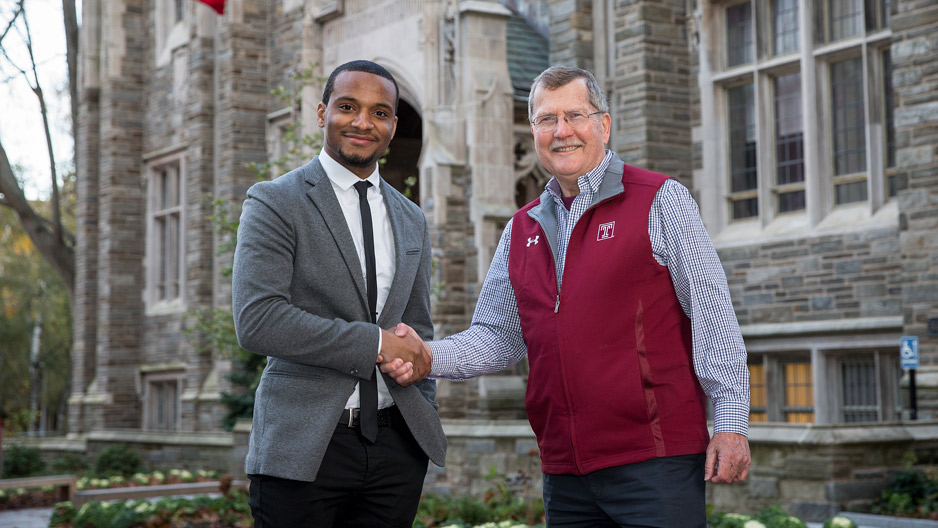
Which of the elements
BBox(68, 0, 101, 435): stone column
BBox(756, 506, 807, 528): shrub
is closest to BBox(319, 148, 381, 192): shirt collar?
BBox(756, 506, 807, 528): shrub

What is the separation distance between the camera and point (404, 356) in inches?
119

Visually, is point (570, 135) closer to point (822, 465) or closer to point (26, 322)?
point (822, 465)

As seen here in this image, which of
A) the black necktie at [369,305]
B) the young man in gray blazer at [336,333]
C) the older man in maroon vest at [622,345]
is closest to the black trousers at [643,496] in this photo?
the older man in maroon vest at [622,345]

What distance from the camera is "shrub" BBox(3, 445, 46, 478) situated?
59.0 feet

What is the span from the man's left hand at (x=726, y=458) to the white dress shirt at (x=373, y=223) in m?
0.88

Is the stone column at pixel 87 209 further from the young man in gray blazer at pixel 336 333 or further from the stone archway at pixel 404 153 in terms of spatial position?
the young man in gray blazer at pixel 336 333

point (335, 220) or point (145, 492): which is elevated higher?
point (335, 220)

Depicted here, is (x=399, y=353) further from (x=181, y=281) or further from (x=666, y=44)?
(x=181, y=281)

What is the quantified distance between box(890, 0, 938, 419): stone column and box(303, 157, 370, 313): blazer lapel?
7.79 metres

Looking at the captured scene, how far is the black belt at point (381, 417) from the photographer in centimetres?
304

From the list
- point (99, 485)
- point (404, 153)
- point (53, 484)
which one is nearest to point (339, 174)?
point (53, 484)

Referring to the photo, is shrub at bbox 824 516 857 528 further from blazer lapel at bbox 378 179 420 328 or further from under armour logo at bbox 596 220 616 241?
blazer lapel at bbox 378 179 420 328

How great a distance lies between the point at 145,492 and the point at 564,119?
9.69 meters

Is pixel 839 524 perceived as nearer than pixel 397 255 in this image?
No
